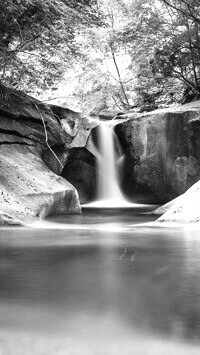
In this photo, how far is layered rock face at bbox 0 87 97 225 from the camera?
758cm

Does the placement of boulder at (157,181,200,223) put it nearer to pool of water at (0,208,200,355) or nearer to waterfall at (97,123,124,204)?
pool of water at (0,208,200,355)

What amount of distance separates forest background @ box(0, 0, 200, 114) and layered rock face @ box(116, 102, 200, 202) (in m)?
2.13

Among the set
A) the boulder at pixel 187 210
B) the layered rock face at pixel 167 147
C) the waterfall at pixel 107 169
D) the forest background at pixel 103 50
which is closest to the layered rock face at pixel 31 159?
the forest background at pixel 103 50

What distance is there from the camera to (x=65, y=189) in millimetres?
8977

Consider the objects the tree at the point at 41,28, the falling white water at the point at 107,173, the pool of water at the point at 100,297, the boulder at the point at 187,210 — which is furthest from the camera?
the falling white water at the point at 107,173

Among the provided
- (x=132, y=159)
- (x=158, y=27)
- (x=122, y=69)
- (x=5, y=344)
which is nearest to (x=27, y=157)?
(x=132, y=159)

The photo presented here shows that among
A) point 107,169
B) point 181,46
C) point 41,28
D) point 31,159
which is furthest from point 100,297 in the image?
point 181,46

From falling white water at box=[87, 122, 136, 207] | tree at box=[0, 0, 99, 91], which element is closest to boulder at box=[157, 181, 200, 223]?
tree at box=[0, 0, 99, 91]

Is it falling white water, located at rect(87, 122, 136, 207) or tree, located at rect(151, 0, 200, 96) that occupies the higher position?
tree, located at rect(151, 0, 200, 96)

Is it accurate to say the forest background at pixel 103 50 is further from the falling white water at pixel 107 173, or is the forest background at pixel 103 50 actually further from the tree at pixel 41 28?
the falling white water at pixel 107 173

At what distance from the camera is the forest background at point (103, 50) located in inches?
349

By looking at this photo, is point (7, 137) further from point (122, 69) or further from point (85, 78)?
point (122, 69)

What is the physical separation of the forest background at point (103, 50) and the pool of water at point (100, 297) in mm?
4798

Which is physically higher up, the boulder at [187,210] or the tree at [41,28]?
the tree at [41,28]
